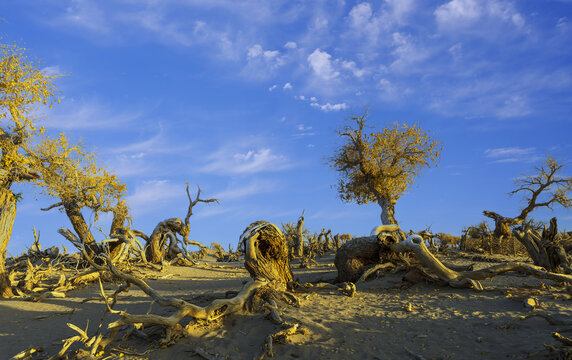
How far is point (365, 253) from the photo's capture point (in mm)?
14086

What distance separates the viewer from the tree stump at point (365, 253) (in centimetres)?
1389

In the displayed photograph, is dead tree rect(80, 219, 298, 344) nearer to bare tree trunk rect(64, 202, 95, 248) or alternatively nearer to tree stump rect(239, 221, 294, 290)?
tree stump rect(239, 221, 294, 290)

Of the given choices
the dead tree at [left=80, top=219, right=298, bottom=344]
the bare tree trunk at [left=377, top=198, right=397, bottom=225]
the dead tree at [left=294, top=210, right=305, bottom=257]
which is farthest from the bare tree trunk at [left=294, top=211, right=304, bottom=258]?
the dead tree at [left=80, top=219, right=298, bottom=344]

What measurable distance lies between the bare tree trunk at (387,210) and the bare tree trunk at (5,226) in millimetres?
22281

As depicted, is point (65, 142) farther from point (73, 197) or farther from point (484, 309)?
point (484, 309)

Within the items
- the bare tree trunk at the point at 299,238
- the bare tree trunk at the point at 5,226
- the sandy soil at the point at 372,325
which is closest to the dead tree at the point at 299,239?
the bare tree trunk at the point at 299,238

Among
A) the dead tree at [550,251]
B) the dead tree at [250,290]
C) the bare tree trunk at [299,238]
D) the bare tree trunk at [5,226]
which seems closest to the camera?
the dead tree at [250,290]

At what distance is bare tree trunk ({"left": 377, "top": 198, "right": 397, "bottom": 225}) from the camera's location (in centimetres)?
2827

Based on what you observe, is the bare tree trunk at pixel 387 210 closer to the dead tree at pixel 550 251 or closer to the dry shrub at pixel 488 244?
the dry shrub at pixel 488 244

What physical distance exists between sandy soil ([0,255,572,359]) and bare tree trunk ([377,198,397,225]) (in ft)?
52.1

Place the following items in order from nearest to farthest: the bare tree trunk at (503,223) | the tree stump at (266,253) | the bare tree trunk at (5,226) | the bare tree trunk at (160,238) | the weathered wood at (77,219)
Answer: the tree stump at (266,253)
the bare tree trunk at (5,226)
the weathered wood at (77,219)
the bare tree trunk at (160,238)
the bare tree trunk at (503,223)

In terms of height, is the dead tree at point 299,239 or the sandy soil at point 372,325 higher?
the dead tree at point 299,239

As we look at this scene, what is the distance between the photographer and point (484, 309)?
9.12m

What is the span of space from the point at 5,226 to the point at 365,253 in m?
12.4
